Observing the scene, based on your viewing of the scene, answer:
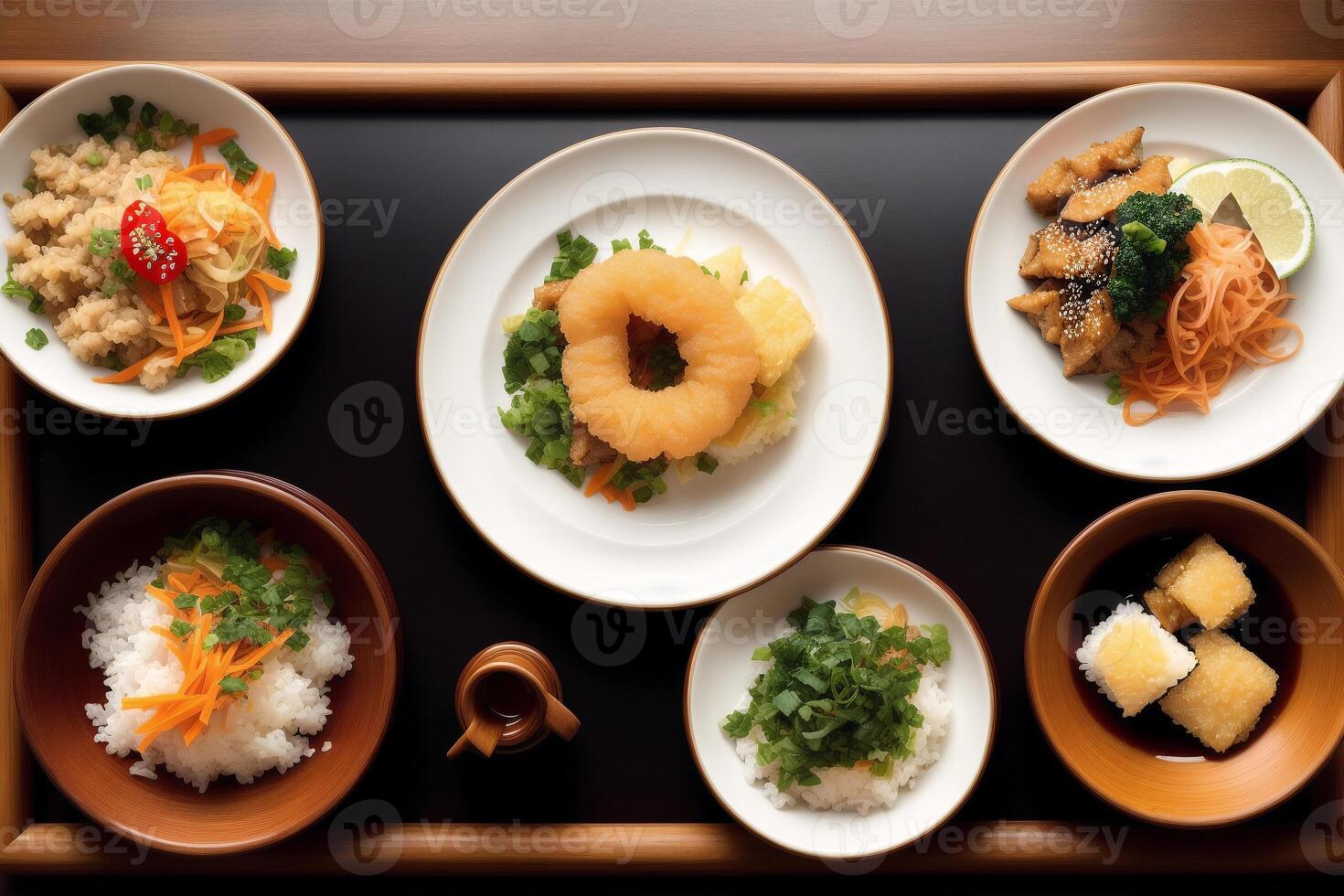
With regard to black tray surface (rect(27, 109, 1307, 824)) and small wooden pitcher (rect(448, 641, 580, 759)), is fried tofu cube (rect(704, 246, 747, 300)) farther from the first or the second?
small wooden pitcher (rect(448, 641, 580, 759))

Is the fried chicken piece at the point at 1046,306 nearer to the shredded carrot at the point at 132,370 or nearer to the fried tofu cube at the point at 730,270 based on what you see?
the fried tofu cube at the point at 730,270

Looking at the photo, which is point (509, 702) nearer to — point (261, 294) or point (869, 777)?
point (869, 777)

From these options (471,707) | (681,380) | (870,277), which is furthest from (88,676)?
(870,277)

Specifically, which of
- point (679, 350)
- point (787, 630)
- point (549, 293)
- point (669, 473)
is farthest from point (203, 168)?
point (787, 630)

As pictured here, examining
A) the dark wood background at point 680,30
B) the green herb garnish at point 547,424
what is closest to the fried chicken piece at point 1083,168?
the dark wood background at point 680,30

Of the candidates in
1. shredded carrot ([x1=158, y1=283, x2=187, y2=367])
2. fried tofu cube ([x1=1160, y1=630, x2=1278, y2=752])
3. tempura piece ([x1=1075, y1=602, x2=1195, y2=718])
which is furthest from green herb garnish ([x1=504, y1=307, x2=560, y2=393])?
fried tofu cube ([x1=1160, y1=630, x2=1278, y2=752])
